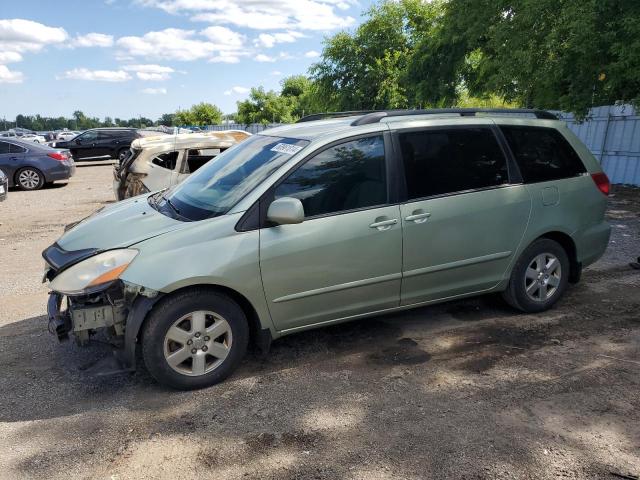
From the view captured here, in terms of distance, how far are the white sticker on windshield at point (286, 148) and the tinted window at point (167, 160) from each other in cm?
454

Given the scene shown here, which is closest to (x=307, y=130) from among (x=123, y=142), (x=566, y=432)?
(x=566, y=432)

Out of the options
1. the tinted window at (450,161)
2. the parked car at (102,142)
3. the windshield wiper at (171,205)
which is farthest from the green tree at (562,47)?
the parked car at (102,142)

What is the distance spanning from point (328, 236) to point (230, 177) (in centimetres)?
96

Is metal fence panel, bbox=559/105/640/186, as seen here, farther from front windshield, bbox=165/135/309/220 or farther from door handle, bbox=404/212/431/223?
front windshield, bbox=165/135/309/220

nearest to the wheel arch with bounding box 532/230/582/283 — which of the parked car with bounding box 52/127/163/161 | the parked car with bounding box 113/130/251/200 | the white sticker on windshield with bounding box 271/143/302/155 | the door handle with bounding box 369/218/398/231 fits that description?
the door handle with bounding box 369/218/398/231

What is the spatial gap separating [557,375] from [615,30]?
346 inches

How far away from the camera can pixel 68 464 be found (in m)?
2.86

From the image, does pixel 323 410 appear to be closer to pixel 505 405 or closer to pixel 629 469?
pixel 505 405

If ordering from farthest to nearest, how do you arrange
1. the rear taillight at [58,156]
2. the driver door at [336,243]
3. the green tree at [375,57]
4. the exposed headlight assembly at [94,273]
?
the green tree at [375,57] → the rear taillight at [58,156] → the driver door at [336,243] → the exposed headlight assembly at [94,273]

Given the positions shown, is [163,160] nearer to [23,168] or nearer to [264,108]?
[23,168]

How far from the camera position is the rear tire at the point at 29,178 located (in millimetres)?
14453

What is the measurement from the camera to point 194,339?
3510 mm

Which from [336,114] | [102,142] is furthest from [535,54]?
[102,142]

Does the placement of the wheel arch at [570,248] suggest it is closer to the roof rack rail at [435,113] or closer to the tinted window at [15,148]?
the roof rack rail at [435,113]
